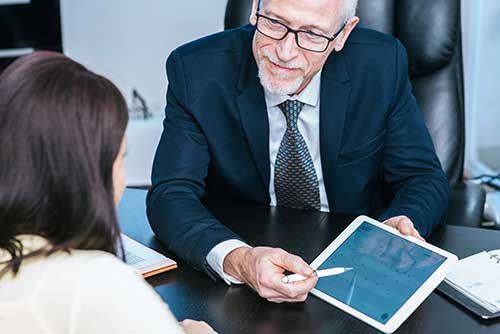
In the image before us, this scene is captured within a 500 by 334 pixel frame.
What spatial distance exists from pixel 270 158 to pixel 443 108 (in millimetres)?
561

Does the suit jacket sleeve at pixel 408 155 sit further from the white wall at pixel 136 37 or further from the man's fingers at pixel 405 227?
the white wall at pixel 136 37

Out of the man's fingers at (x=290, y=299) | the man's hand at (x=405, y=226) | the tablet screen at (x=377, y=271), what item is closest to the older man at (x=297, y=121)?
the man's hand at (x=405, y=226)

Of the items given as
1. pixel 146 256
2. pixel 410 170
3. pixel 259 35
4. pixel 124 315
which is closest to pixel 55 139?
pixel 124 315

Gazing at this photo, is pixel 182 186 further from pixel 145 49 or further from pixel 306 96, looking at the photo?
pixel 145 49

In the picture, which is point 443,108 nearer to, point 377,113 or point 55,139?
point 377,113

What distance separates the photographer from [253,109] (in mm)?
1725

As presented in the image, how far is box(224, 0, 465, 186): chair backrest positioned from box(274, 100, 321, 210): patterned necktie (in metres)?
0.40

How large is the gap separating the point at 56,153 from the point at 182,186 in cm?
76

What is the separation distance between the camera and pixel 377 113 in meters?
1.76

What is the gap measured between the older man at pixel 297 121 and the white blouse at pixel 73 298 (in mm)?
652

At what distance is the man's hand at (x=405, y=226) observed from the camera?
1410 mm

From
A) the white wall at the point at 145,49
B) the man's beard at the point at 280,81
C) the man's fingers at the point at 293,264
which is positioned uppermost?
the man's beard at the point at 280,81

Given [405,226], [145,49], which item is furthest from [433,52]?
[145,49]

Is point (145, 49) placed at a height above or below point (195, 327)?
below
